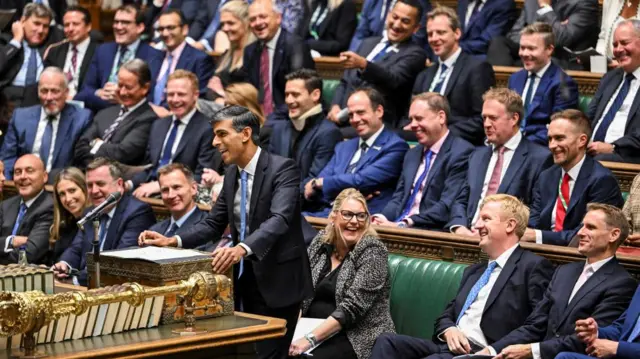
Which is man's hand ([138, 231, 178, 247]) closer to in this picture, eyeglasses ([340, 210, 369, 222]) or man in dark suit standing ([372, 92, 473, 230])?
eyeglasses ([340, 210, 369, 222])

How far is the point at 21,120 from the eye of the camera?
816cm

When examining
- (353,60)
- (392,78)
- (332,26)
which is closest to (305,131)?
(353,60)

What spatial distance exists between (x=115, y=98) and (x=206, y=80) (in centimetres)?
59

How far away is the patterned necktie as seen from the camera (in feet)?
18.7

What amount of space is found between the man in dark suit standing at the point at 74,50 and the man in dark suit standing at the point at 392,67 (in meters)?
2.10

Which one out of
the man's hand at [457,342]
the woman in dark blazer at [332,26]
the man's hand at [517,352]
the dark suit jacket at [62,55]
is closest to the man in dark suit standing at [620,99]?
the man's hand at [457,342]

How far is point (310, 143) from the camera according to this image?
281 inches

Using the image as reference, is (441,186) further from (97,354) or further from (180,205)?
(97,354)

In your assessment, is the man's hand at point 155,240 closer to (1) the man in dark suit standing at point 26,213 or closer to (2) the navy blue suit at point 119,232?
(2) the navy blue suit at point 119,232

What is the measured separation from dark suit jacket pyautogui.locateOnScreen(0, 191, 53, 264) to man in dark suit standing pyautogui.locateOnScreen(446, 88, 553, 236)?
2.13 m

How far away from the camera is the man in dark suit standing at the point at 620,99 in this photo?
20.9 ft

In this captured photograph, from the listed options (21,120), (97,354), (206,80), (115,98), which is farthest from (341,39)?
(97,354)

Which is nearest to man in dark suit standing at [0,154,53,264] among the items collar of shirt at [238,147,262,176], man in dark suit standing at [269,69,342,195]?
man in dark suit standing at [269,69,342,195]

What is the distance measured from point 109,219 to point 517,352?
2.53 metres
